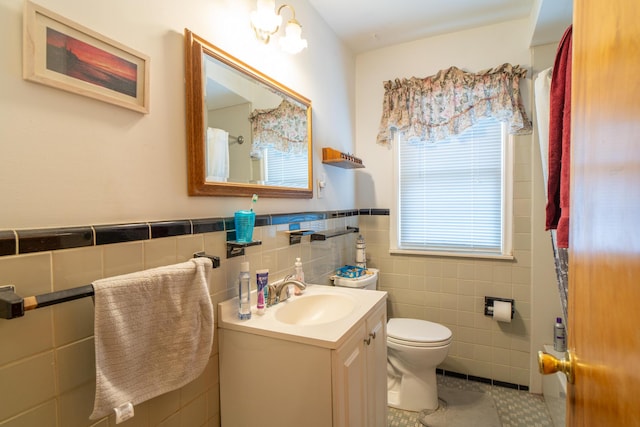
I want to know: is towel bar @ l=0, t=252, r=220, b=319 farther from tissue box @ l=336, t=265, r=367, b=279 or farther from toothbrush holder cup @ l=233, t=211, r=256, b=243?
tissue box @ l=336, t=265, r=367, b=279

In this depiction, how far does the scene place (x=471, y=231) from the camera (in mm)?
2338

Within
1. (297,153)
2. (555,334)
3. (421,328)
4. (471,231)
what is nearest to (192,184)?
(297,153)

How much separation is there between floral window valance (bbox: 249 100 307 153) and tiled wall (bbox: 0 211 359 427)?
22.2 inches

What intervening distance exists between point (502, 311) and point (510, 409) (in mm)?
607

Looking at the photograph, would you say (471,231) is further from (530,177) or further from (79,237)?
(79,237)

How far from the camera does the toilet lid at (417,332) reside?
6.18ft

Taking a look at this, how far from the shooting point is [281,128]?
1.66 m

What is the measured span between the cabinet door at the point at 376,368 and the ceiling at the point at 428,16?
1.87 m

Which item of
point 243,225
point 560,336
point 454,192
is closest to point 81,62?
point 243,225

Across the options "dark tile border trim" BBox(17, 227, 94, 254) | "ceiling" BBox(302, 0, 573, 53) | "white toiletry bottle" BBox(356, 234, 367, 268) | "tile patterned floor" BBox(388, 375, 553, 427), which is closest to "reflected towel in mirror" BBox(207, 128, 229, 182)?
"dark tile border trim" BBox(17, 227, 94, 254)

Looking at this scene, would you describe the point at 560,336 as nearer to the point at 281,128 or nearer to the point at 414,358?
the point at 414,358

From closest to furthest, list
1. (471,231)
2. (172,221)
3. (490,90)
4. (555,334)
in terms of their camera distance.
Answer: (172,221), (555,334), (490,90), (471,231)

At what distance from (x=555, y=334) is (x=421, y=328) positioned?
0.87 meters

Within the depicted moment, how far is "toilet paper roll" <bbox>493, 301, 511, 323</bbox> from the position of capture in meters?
2.14
